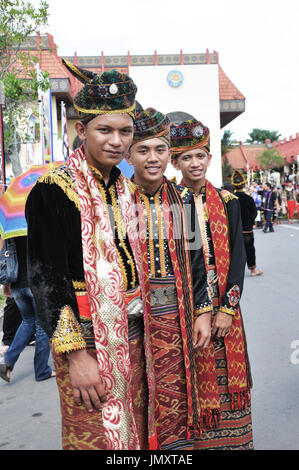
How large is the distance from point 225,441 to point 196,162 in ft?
5.09

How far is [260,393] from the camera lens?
160 inches

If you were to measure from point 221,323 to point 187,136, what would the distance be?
3.48 feet

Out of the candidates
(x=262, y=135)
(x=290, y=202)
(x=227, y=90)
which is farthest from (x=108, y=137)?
(x=262, y=135)

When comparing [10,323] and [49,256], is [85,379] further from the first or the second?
[10,323]

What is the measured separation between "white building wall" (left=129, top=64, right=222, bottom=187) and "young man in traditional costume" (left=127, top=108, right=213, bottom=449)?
2482 cm

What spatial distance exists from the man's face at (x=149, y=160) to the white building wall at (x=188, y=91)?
24799 millimetres

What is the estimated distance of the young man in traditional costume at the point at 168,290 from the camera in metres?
2.30

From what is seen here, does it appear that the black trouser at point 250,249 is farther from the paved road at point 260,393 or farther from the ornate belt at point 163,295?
the ornate belt at point 163,295

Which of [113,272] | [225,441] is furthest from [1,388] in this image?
[113,272]

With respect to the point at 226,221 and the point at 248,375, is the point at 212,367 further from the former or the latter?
the point at 226,221

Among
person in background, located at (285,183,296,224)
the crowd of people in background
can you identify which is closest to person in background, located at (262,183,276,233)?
the crowd of people in background

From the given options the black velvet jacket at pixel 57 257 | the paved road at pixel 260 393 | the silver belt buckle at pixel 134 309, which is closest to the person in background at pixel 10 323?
the paved road at pixel 260 393

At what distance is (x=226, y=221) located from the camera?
277 centimetres

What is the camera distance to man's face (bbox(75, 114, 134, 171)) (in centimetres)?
194
